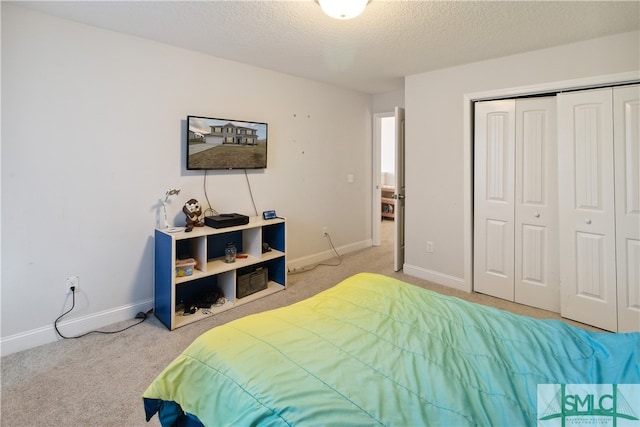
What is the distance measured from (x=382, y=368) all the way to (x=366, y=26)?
92.8 inches

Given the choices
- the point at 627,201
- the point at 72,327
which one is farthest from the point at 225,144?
the point at 627,201

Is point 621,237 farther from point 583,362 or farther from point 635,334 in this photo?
point 583,362

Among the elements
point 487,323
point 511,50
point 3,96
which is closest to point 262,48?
point 3,96

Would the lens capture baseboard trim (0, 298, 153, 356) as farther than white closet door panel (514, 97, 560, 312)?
No

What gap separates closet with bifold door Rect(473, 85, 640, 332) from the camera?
253 centimetres

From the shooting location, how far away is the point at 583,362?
3.70ft

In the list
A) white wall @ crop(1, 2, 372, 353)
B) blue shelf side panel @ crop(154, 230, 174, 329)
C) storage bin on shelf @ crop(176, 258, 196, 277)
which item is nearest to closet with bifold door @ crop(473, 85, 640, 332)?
white wall @ crop(1, 2, 372, 353)

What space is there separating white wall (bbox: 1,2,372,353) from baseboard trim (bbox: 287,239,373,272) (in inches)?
37.6

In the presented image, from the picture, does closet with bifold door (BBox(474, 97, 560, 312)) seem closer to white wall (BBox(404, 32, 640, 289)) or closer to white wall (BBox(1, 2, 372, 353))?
white wall (BBox(404, 32, 640, 289))

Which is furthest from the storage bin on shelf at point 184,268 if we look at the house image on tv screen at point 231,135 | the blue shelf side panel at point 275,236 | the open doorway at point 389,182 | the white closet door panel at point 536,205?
the white closet door panel at point 536,205

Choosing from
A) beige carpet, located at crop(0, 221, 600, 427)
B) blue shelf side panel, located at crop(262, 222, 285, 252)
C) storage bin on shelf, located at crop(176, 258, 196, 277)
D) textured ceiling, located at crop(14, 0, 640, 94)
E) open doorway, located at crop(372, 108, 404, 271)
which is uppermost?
textured ceiling, located at crop(14, 0, 640, 94)

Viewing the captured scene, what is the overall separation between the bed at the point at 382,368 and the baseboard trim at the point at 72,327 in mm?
1706

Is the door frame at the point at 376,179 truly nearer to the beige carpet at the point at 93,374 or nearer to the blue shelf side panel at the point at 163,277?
the beige carpet at the point at 93,374

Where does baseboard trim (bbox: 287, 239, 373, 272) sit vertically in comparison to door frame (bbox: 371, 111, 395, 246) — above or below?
below
